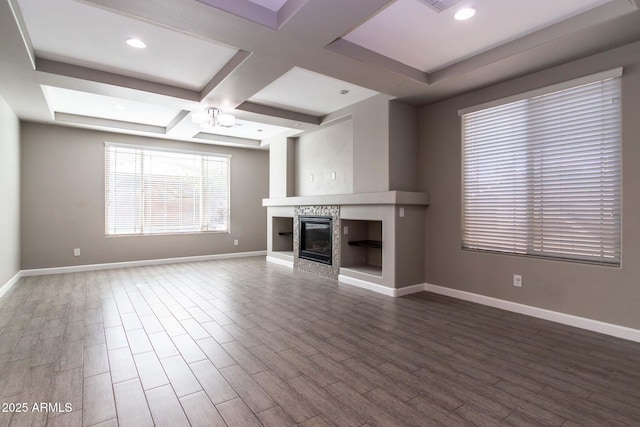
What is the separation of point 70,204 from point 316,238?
4497 millimetres

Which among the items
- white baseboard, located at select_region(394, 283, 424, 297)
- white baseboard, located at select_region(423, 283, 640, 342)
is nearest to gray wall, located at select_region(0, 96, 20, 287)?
white baseboard, located at select_region(394, 283, 424, 297)

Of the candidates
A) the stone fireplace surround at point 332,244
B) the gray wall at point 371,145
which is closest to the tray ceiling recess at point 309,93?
the gray wall at point 371,145

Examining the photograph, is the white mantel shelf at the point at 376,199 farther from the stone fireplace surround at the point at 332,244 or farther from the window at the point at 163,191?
the window at the point at 163,191

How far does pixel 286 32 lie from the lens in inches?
105

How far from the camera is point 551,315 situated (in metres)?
3.39

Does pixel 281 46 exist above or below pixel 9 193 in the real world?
above

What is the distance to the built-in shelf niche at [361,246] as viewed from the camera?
17.2 ft

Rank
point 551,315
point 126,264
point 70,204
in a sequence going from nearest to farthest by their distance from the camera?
point 551,315 < point 70,204 < point 126,264

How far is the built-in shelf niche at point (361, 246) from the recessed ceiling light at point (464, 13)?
124 inches

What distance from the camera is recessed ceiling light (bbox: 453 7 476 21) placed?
260 cm

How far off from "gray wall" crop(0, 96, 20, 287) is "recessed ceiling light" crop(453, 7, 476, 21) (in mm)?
5471

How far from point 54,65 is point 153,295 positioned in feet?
9.43

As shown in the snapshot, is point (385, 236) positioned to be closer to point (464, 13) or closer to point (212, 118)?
point (464, 13)

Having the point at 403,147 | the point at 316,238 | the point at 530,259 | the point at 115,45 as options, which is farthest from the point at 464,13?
the point at 316,238
